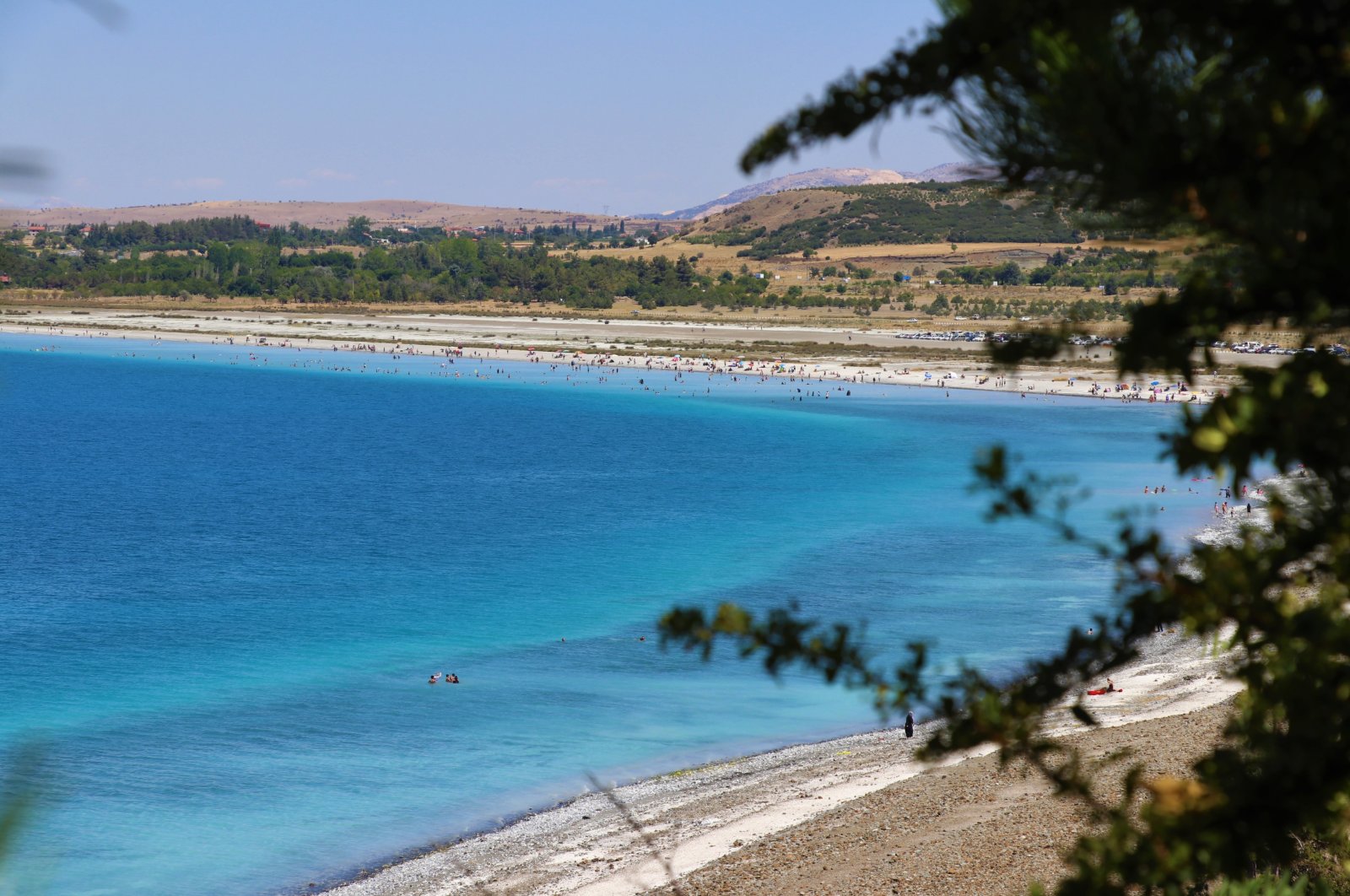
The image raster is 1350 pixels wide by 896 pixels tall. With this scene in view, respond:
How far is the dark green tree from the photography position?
355 centimetres

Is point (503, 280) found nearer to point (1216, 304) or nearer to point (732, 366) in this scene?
point (732, 366)

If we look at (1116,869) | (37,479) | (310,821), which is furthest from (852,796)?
Result: (37,479)

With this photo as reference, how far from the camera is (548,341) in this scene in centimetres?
11681

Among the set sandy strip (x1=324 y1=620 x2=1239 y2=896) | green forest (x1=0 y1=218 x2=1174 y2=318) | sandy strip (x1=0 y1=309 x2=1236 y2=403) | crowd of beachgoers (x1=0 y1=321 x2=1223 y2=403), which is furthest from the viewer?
green forest (x1=0 y1=218 x2=1174 y2=318)

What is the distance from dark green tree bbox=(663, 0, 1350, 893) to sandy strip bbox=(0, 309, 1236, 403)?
71.6 m

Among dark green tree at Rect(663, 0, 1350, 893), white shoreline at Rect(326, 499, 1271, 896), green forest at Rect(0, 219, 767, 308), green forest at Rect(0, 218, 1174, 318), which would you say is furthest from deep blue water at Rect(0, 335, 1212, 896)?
green forest at Rect(0, 219, 767, 308)

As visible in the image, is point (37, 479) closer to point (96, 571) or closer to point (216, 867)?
point (96, 571)

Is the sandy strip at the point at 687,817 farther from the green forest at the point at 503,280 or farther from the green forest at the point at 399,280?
the green forest at the point at 399,280

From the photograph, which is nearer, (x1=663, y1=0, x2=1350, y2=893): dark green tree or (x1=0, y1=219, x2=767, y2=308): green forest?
(x1=663, y1=0, x2=1350, y2=893): dark green tree

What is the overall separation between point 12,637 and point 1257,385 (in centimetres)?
3125

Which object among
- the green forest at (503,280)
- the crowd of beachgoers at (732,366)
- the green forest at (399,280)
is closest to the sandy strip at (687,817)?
the crowd of beachgoers at (732,366)

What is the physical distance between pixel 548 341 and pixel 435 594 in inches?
3279

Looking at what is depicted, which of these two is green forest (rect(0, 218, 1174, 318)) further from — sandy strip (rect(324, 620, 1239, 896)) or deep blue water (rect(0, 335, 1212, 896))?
sandy strip (rect(324, 620, 1239, 896))

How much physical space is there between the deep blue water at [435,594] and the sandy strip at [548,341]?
10.9 metres
